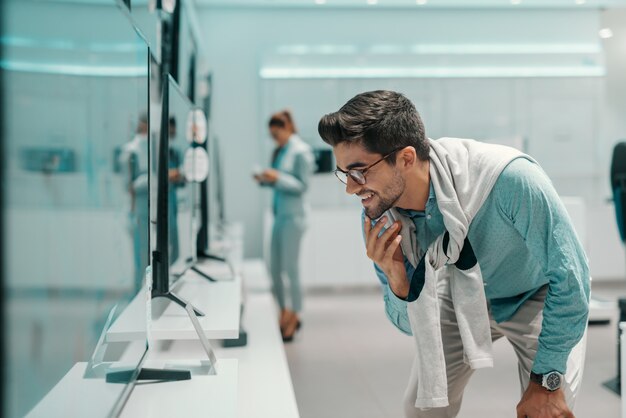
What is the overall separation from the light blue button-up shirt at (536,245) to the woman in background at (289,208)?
279cm

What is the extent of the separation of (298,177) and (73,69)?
3.52 m

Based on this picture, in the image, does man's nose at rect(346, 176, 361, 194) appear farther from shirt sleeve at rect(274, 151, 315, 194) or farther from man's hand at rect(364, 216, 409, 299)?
shirt sleeve at rect(274, 151, 315, 194)

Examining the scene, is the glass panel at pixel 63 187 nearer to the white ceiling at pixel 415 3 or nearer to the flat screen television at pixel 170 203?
the flat screen television at pixel 170 203

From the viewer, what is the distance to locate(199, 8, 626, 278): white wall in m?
6.96

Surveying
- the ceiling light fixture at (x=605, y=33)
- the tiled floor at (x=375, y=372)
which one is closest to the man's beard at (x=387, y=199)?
the tiled floor at (x=375, y=372)

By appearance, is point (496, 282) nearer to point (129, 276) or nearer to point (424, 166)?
point (424, 166)

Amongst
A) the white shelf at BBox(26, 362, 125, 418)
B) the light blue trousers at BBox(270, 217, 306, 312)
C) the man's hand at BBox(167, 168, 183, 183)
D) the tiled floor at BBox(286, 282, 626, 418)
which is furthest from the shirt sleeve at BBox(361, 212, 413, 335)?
the light blue trousers at BBox(270, 217, 306, 312)

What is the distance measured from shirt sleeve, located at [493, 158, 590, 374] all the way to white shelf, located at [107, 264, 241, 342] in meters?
0.81

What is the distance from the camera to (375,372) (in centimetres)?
370

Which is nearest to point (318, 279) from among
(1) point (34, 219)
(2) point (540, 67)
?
(2) point (540, 67)

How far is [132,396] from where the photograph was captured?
1.42 meters

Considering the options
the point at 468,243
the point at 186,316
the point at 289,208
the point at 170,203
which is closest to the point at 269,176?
the point at 289,208

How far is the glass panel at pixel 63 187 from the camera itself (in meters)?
0.71

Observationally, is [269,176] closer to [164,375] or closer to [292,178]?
[292,178]
